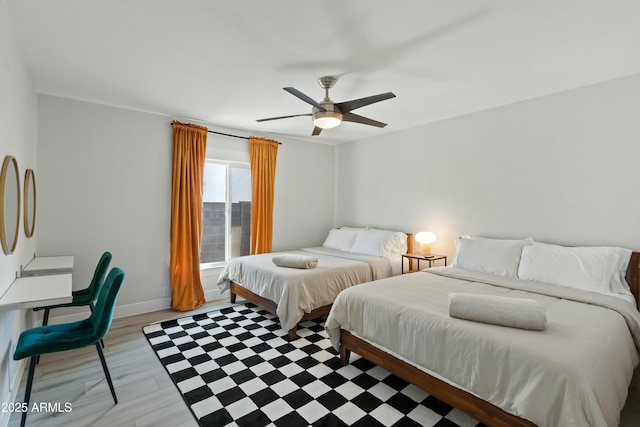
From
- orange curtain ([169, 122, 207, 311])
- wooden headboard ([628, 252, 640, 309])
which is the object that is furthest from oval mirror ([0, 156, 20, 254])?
wooden headboard ([628, 252, 640, 309])

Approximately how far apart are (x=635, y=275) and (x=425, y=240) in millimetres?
1921

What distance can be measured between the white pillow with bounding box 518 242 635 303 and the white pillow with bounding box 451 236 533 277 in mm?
114

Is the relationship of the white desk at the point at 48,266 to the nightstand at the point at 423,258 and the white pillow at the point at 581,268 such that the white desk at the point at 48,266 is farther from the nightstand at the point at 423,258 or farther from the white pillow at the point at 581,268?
the white pillow at the point at 581,268

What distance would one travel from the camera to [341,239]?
489 centimetres

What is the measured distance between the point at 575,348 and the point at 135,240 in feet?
13.9

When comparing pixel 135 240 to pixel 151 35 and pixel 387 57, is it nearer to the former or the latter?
pixel 151 35

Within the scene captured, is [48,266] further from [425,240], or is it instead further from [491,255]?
[491,255]

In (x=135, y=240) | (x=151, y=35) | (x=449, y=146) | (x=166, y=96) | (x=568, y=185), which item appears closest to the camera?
(x=151, y=35)

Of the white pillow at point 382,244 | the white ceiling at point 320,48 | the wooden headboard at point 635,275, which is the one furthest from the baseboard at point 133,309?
the wooden headboard at point 635,275

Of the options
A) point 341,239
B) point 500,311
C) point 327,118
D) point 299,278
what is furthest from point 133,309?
point 500,311

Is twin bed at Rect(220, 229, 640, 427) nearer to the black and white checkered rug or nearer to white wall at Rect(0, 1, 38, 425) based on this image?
the black and white checkered rug

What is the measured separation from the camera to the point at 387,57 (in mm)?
2348

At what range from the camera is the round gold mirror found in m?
2.57

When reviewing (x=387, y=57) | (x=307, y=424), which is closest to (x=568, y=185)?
(x=387, y=57)
